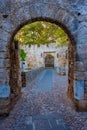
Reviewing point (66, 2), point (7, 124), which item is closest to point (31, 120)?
point (7, 124)

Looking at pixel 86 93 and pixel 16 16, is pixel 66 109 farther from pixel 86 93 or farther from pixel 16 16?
pixel 16 16

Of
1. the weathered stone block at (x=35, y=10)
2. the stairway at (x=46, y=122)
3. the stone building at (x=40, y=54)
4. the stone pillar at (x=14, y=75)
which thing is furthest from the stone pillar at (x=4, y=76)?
the stone building at (x=40, y=54)

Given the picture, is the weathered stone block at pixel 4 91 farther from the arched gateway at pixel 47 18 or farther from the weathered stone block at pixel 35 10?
the weathered stone block at pixel 35 10

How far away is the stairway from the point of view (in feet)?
12.3

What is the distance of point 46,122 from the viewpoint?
13.3 ft

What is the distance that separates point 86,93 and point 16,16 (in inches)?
108

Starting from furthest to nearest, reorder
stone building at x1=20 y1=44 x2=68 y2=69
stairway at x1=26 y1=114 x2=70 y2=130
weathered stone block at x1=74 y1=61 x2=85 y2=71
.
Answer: stone building at x1=20 y1=44 x2=68 y2=69
weathered stone block at x1=74 y1=61 x2=85 y2=71
stairway at x1=26 y1=114 x2=70 y2=130

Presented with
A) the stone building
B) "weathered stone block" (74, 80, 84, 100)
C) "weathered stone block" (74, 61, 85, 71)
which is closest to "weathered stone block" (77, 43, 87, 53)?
"weathered stone block" (74, 61, 85, 71)

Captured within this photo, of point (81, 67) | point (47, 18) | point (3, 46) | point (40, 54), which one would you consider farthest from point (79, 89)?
point (40, 54)

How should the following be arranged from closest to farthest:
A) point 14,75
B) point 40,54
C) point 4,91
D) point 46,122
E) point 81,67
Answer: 1. point 46,122
2. point 4,91
3. point 81,67
4. point 14,75
5. point 40,54

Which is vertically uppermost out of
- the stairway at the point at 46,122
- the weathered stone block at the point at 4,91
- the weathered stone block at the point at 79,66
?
the weathered stone block at the point at 79,66

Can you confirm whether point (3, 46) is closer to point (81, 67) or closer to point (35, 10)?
point (35, 10)

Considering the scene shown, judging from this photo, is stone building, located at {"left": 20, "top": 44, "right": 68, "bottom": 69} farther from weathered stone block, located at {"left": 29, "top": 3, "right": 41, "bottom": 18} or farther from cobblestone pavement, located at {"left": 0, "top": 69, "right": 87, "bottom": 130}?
weathered stone block, located at {"left": 29, "top": 3, "right": 41, "bottom": 18}

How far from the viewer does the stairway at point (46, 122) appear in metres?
3.75
